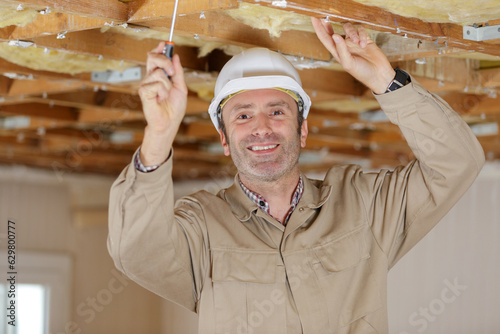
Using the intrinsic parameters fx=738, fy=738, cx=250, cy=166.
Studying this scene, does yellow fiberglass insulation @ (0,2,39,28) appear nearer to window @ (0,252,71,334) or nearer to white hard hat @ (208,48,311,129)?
white hard hat @ (208,48,311,129)

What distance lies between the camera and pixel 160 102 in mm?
2021

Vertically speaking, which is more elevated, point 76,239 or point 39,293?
point 76,239

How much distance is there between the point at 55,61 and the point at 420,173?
5.77 feet

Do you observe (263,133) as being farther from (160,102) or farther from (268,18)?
(160,102)

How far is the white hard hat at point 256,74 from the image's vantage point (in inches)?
101

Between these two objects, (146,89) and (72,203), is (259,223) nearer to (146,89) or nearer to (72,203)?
(146,89)

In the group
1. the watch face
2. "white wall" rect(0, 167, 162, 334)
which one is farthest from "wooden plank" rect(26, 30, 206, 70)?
"white wall" rect(0, 167, 162, 334)

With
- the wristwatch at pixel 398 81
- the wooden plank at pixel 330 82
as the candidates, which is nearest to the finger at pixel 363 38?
the wristwatch at pixel 398 81

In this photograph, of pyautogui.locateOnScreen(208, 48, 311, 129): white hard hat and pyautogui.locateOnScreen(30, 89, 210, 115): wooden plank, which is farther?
pyautogui.locateOnScreen(30, 89, 210, 115): wooden plank

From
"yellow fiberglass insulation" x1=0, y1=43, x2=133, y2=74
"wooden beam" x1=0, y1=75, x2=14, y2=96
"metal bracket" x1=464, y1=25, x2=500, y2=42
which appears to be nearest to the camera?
"metal bracket" x1=464, y1=25, x2=500, y2=42

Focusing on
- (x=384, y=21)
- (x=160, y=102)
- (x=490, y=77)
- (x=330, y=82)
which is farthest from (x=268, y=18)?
(x=490, y=77)

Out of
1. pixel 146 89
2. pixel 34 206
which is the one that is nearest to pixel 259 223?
pixel 146 89

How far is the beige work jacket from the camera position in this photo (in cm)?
236

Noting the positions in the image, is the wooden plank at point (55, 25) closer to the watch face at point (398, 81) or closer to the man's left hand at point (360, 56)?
the man's left hand at point (360, 56)
